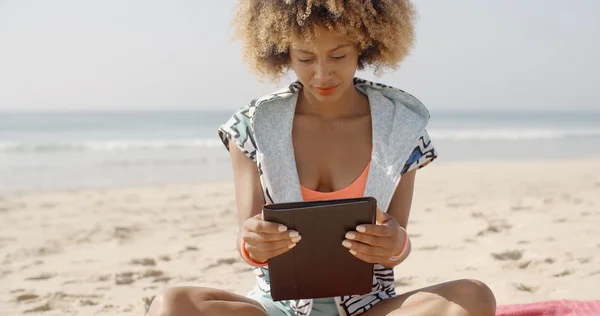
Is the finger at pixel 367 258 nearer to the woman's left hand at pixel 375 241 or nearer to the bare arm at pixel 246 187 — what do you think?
the woman's left hand at pixel 375 241

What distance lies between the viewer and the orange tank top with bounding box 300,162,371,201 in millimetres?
2428

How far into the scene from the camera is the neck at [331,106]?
2.66m

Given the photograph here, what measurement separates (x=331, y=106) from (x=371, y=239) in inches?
30.3

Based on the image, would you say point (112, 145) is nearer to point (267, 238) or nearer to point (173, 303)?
point (173, 303)

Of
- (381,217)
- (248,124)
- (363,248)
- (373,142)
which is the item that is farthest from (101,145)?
(363,248)

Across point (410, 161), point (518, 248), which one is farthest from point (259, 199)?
point (518, 248)

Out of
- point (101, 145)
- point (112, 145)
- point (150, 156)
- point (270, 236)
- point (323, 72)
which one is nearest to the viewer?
point (270, 236)

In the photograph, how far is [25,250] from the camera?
5.04m

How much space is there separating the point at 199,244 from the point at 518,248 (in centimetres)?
236

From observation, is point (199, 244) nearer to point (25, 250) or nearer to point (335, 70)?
point (25, 250)

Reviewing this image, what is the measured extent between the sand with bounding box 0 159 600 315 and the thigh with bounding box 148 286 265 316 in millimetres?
1435

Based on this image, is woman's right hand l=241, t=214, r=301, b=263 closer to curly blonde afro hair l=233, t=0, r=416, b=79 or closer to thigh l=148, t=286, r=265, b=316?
thigh l=148, t=286, r=265, b=316

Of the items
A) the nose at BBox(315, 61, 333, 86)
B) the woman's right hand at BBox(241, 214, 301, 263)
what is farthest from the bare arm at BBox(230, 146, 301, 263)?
the nose at BBox(315, 61, 333, 86)

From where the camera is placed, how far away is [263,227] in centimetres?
203
